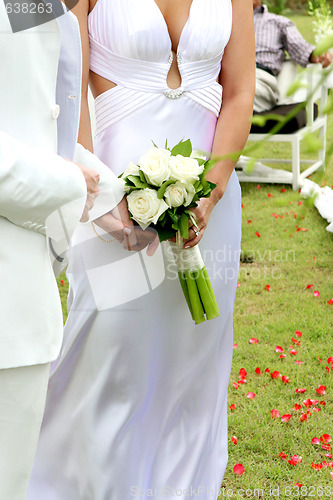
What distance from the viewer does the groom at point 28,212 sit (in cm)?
150

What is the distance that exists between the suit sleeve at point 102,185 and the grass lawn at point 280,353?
0.62 m

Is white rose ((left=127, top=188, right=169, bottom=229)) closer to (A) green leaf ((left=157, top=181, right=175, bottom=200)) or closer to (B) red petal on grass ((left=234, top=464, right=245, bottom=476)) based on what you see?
(A) green leaf ((left=157, top=181, right=175, bottom=200))

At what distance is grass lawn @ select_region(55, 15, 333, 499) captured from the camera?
118 inches

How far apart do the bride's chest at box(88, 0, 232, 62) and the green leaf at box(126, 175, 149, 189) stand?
49cm

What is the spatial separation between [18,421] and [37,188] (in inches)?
21.9

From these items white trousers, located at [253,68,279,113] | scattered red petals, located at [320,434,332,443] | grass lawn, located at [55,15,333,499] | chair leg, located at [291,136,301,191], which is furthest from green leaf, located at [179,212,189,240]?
white trousers, located at [253,68,279,113]

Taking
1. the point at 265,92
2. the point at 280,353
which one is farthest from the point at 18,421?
the point at 265,92

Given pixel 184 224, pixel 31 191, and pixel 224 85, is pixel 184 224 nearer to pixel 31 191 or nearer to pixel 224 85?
pixel 224 85

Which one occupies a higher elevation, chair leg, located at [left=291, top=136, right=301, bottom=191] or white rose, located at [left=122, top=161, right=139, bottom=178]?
white rose, located at [left=122, top=161, right=139, bottom=178]

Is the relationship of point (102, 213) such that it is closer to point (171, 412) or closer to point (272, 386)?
point (171, 412)

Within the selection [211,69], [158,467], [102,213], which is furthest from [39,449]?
[211,69]

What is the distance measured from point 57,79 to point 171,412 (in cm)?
147

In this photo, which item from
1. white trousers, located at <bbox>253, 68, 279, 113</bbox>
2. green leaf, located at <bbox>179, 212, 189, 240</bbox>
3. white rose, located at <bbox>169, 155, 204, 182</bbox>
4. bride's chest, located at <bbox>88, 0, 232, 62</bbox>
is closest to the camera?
white rose, located at <bbox>169, 155, 204, 182</bbox>

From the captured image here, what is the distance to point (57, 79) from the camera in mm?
1759
